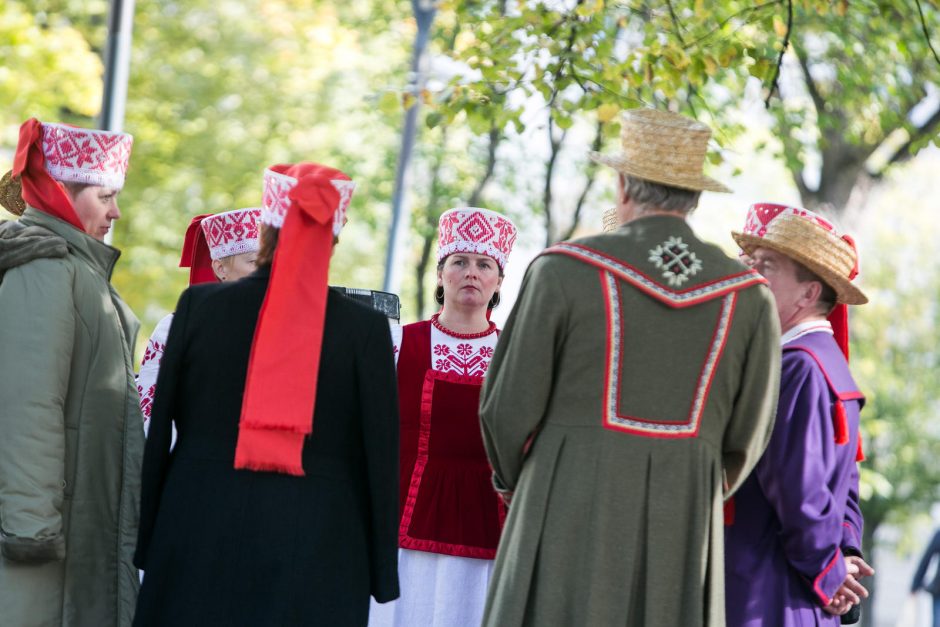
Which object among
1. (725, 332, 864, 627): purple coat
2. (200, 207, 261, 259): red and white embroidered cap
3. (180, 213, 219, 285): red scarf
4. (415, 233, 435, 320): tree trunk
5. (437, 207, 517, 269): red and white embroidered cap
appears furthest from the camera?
(415, 233, 435, 320): tree trunk

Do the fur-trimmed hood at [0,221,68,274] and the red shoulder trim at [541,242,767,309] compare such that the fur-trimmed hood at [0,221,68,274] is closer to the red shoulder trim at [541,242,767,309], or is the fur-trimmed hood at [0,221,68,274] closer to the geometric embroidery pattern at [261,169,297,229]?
the geometric embroidery pattern at [261,169,297,229]

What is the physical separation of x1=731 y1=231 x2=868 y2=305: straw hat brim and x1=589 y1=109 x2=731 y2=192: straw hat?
0.59 meters

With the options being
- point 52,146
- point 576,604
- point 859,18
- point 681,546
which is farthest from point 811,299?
point 859,18

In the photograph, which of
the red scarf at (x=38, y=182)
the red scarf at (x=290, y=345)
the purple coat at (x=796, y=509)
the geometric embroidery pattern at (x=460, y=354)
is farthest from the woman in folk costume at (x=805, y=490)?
the red scarf at (x=38, y=182)

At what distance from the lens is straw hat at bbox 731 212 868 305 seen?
14.6 feet

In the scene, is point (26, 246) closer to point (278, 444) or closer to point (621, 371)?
point (278, 444)

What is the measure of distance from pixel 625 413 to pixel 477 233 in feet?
6.21

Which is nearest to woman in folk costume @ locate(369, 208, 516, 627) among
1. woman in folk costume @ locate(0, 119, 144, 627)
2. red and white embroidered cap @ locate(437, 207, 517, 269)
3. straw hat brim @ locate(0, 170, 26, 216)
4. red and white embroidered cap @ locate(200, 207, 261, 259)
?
red and white embroidered cap @ locate(437, 207, 517, 269)

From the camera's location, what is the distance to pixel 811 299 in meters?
4.52

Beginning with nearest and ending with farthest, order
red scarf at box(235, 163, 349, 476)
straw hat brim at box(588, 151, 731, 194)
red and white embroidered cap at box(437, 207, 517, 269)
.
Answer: red scarf at box(235, 163, 349, 476) → straw hat brim at box(588, 151, 731, 194) → red and white embroidered cap at box(437, 207, 517, 269)

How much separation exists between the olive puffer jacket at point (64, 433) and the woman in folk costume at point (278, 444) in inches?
21.1

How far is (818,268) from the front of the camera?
4445 mm

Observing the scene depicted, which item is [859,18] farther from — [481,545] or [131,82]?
[131,82]

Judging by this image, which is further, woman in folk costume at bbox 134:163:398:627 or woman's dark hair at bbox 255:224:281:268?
woman's dark hair at bbox 255:224:281:268
